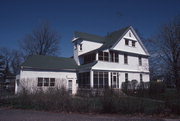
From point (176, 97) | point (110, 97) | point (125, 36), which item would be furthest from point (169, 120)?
point (125, 36)

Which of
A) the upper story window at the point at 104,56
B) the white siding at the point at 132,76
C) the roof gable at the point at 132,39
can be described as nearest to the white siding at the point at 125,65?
the white siding at the point at 132,76

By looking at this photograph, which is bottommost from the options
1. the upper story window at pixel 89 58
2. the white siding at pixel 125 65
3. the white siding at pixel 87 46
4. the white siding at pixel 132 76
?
the white siding at pixel 132 76

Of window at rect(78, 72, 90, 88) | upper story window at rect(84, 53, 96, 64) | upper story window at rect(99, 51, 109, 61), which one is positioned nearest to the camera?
window at rect(78, 72, 90, 88)

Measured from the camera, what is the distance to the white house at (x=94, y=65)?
21.1 metres

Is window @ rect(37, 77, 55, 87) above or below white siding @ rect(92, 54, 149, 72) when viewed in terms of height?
below

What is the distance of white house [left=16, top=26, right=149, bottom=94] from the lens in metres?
21.1

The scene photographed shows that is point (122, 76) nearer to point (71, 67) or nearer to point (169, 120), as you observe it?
point (71, 67)

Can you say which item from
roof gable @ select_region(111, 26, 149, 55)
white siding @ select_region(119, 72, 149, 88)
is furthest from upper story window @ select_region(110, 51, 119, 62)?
white siding @ select_region(119, 72, 149, 88)

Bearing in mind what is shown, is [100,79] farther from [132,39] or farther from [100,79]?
[132,39]

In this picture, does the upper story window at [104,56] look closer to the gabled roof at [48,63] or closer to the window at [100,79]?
the window at [100,79]

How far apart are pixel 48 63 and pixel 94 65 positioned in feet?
22.6

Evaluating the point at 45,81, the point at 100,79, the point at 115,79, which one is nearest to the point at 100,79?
the point at 100,79

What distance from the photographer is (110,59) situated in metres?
24.1

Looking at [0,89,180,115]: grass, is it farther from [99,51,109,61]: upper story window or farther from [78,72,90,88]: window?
[99,51,109,61]: upper story window
